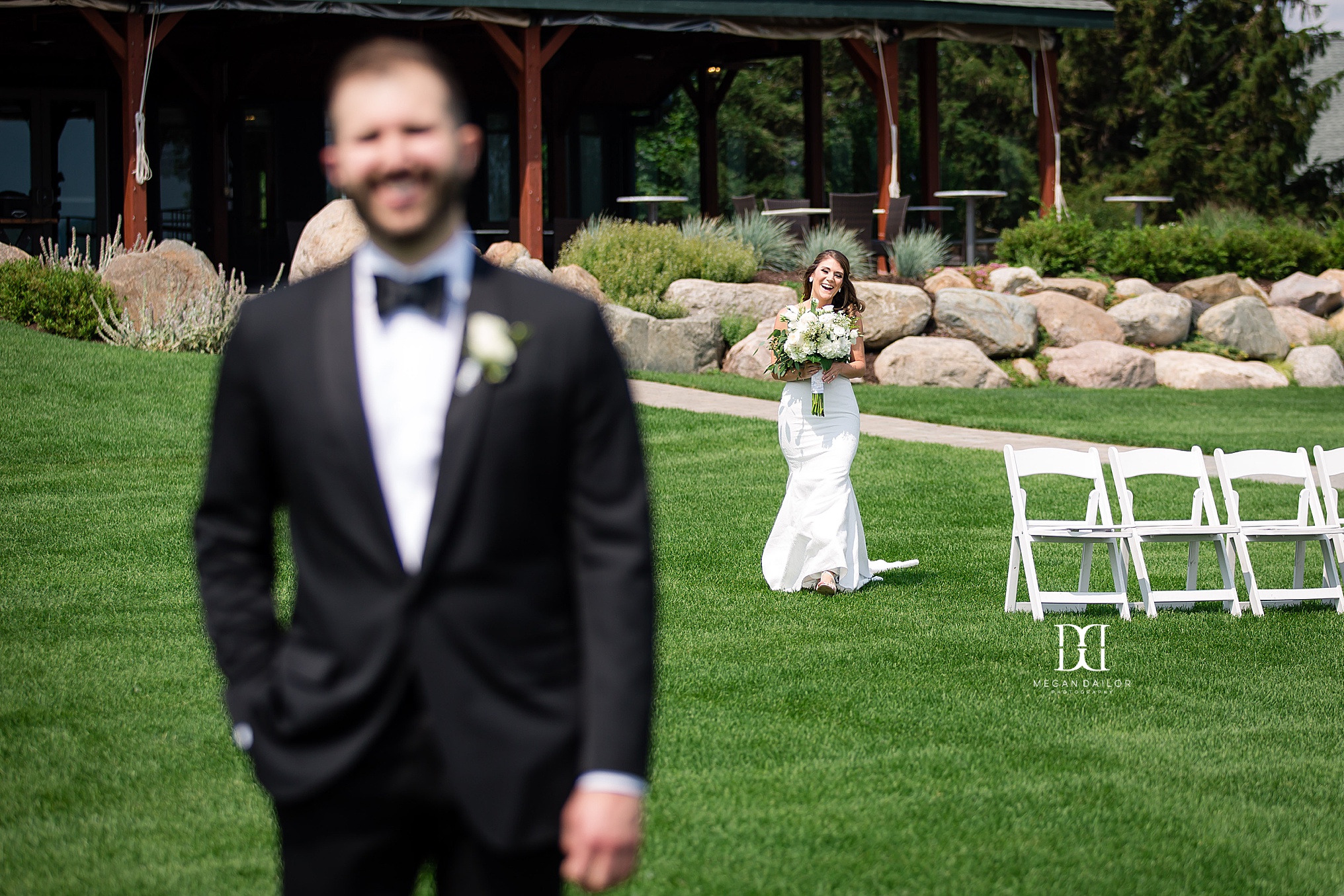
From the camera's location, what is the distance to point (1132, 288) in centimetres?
2269

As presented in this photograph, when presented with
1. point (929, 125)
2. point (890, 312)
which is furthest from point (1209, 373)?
point (929, 125)

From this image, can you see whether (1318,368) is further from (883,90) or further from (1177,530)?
(1177,530)

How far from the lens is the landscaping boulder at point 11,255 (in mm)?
17328

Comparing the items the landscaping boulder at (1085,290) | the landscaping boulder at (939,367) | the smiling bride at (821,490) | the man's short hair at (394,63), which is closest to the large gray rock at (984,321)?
the landscaping boulder at (939,367)

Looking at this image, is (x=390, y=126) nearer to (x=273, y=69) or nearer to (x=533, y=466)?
(x=533, y=466)

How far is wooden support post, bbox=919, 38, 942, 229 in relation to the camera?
25625 millimetres

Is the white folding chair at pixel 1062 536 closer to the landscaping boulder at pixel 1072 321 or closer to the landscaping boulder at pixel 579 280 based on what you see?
the landscaping boulder at pixel 579 280

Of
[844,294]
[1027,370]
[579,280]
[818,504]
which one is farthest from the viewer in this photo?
[1027,370]

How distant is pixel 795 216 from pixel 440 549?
2258 centimetres

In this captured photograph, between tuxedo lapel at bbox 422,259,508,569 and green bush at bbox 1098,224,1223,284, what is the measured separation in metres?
23.2

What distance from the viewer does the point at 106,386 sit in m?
14.8

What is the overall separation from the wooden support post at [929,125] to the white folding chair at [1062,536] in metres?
17.7

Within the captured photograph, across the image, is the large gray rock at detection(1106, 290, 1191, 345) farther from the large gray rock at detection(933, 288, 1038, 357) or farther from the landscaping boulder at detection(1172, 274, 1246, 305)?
the large gray rock at detection(933, 288, 1038, 357)

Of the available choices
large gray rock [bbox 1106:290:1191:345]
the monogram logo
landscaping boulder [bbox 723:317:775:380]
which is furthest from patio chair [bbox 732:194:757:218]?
the monogram logo
